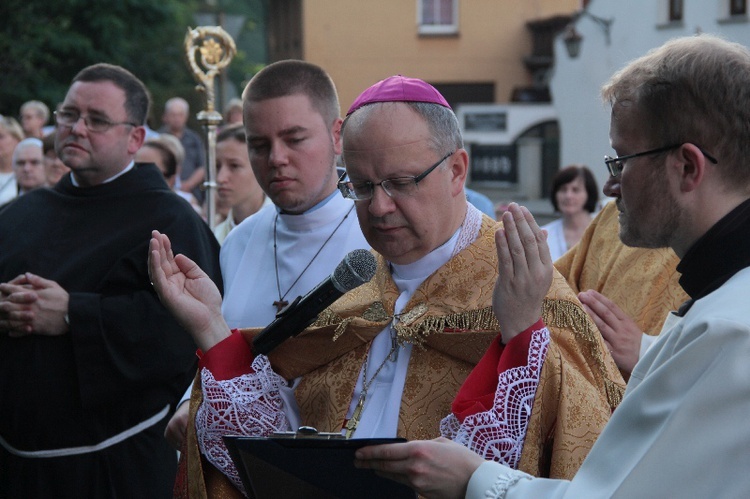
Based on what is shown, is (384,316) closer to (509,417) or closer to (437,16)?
(509,417)

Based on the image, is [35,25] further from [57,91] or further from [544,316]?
[544,316]

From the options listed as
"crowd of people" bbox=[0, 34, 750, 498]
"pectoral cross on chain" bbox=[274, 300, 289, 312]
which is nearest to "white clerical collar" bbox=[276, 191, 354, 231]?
"crowd of people" bbox=[0, 34, 750, 498]

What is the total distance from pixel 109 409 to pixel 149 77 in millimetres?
22344

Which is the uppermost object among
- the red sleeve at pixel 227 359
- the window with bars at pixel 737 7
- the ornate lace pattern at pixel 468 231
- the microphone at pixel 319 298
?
the window with bars at pixel 737 7

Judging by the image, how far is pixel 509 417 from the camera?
2990 mm

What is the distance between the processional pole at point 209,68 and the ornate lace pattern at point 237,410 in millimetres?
3289

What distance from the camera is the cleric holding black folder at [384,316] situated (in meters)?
3.25

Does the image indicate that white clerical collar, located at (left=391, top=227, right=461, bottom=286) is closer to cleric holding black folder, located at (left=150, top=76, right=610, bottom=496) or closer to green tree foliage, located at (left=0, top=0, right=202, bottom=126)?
cleric holding black folder, located at (left=150, top=76, right=610, bottom=496)

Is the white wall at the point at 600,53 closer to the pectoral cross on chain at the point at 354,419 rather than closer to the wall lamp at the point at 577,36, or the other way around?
the wall lamp at the point at 577,36

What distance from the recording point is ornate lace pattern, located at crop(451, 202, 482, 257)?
3412 mm

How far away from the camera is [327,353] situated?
3553mm

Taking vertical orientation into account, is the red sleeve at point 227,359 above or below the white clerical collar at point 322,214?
below

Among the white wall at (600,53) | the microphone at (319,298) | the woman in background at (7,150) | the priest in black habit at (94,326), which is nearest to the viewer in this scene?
the microphone at (319,298)

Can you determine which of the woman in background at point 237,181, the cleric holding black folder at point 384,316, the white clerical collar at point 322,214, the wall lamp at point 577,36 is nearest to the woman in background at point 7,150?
the woman in background at point 237,181
